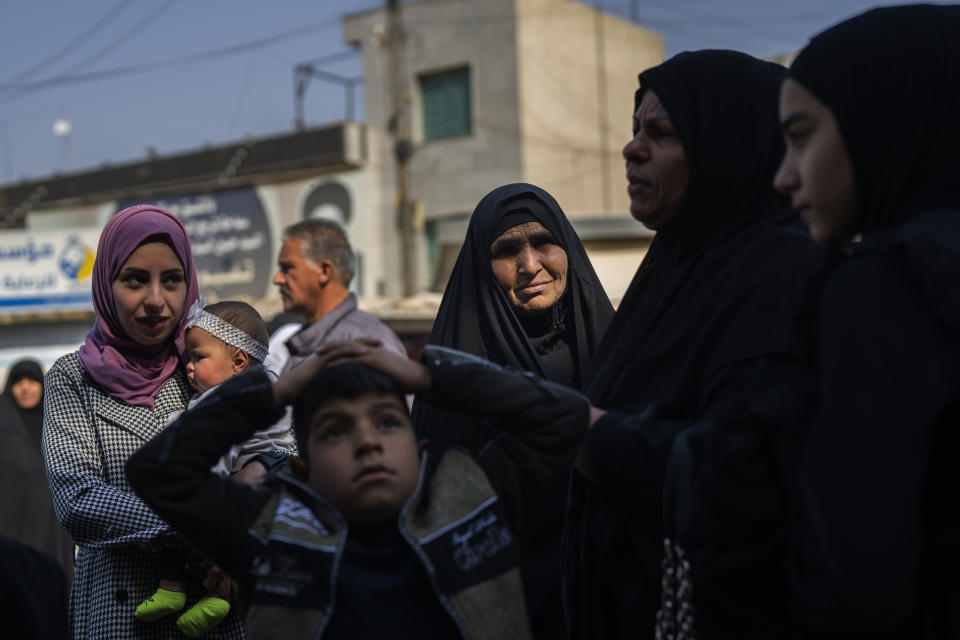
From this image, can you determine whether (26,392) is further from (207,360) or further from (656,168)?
(656,168)

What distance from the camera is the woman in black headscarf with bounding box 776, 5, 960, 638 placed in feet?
4.03

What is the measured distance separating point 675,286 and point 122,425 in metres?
1.46

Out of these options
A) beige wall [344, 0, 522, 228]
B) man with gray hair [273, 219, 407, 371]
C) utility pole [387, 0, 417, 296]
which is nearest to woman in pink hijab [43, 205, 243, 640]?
man with gray hair [273, 219, 407, 371]

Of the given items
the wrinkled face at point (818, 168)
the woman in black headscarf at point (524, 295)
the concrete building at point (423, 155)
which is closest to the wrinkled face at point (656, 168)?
the wrinkled face at point (818, 168)

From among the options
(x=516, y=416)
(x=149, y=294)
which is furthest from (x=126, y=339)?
(x=516, y=416)

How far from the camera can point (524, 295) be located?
2846 mm

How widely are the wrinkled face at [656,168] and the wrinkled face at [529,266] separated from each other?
82 cm

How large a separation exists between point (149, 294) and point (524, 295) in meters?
1.08

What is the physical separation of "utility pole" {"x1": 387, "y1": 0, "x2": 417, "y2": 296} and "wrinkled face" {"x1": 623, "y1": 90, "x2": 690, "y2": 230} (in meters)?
15.3

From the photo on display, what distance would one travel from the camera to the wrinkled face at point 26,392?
21.1 ft

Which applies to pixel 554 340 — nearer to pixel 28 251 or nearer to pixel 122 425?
pixel 122 425

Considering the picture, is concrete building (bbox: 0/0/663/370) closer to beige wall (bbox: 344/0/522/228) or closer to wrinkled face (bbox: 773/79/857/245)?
beige wall (bbox: 344/0/522/228)

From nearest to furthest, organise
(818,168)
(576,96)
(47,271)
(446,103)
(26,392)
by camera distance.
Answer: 1. (818,168)
2. (26,392)
3. (47,271)
4. (446,103)
5. (576,96)

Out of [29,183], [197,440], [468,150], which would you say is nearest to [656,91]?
[197,440]
